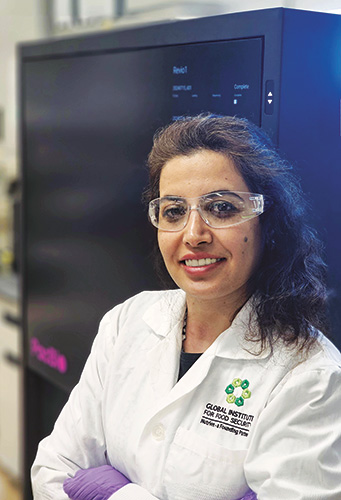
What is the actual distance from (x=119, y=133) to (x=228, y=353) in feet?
1.46

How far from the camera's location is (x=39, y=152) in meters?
1.32

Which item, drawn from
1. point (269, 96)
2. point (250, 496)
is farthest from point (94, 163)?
point (250, 496)

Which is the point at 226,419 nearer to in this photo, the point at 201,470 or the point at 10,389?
the point at 201,470

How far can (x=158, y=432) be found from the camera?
87 cm

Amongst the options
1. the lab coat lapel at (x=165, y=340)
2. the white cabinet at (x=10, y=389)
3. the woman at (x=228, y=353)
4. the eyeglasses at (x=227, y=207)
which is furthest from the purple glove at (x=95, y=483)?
the white cabinet at (x=10, y=389)

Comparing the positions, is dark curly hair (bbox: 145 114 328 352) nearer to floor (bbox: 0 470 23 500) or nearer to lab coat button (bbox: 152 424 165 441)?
lab coat button (bbox: 152 424 165 441)

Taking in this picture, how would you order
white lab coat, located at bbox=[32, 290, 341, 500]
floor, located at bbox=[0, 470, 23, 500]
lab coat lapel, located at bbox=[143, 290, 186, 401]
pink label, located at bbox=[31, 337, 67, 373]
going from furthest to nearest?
floor, located at bbox=[0, 470, 23, 500], pink label, located at bbox=[31, 337, 67, 373], lab coat lapel, located at bbox=[143, 290, 186, 401], white lab coat, located at bbox=[32, 290, 341, 500]

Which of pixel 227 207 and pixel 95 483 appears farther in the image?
pixel 95 483

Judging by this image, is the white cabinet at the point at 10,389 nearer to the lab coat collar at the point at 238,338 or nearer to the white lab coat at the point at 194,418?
the white lab coat at the point at 194,418

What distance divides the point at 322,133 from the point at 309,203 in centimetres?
12

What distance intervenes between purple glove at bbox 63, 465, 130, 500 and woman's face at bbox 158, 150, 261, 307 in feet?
0.87

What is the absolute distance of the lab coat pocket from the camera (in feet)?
2.72

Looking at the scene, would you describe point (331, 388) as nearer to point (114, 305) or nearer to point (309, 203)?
point (309, 203)

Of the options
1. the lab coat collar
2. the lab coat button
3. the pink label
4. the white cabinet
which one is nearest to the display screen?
the pink label
